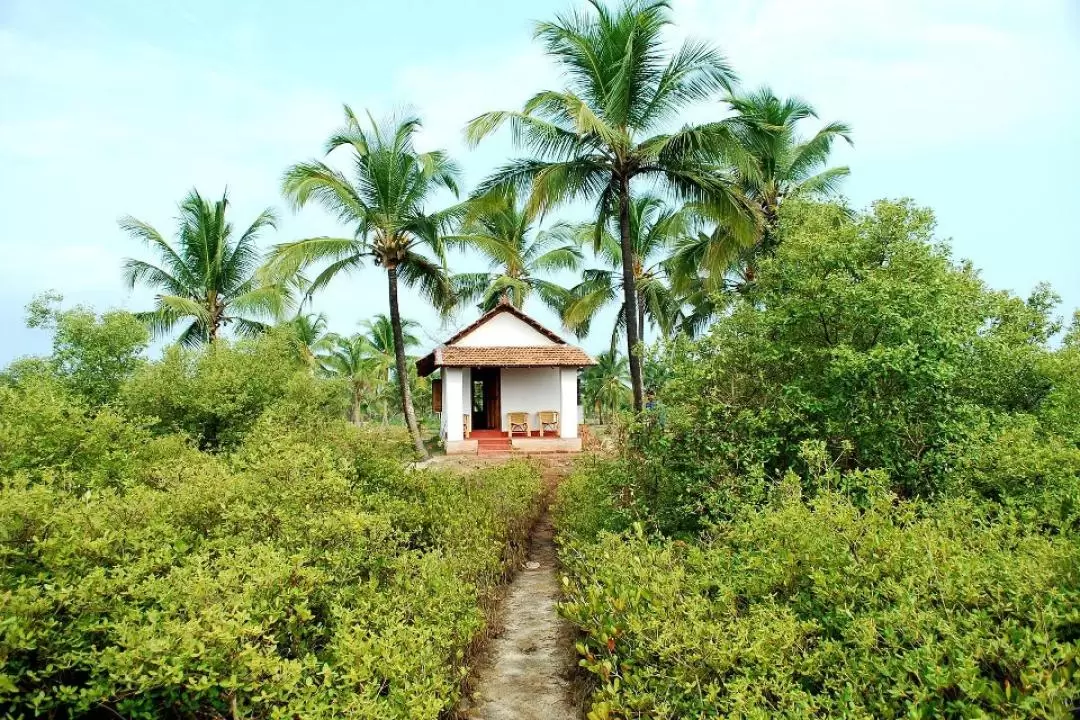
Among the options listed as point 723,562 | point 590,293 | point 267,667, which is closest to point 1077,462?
point 723,562

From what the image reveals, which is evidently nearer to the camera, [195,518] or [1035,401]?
[195,518]

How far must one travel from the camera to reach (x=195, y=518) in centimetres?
527

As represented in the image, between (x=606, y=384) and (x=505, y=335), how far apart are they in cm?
1613

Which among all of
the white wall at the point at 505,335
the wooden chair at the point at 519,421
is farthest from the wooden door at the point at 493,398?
the white wall at the point at 505,335

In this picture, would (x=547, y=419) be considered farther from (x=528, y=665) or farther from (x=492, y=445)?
(x=528, y=665)

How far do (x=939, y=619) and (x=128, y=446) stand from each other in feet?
25.7

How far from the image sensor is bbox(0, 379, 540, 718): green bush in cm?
331

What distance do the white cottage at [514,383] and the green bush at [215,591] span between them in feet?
38.6

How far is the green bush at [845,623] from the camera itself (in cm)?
285

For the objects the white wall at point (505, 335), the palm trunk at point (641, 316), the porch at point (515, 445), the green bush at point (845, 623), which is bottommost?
the green bush at point (845, 623)

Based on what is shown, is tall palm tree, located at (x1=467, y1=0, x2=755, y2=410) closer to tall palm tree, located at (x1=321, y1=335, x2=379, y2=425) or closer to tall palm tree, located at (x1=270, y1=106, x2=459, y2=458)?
tall palm tree, located at (x1=270, y1=106, x2=459, y2=458)

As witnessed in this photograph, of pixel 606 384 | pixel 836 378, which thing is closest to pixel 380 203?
pixel 836 378

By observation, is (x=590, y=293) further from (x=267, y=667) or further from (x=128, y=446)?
(x=267, y=667)

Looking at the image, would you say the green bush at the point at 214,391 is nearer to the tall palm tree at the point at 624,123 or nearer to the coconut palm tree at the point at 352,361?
the tall palm tree at the point at 624,123
